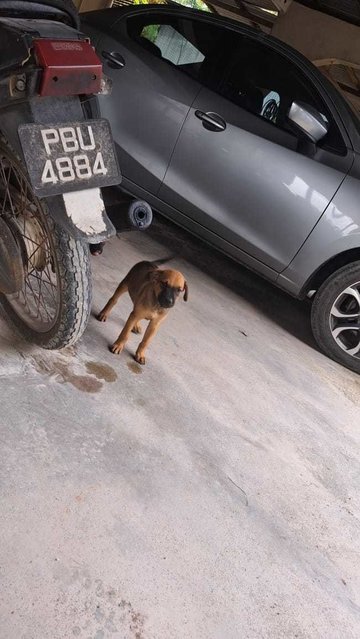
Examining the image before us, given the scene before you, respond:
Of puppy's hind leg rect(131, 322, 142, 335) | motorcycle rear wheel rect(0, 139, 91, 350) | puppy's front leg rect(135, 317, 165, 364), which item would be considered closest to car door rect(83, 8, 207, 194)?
puppy's hind leg rect(131, 322, 142, 335)

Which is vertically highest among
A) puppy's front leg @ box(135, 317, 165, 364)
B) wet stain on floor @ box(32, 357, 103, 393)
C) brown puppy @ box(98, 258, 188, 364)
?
brown puppy @ box(98, 258, 188, 364)

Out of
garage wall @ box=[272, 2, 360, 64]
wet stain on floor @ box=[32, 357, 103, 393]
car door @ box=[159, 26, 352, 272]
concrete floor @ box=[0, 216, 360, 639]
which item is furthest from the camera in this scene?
garage wall @ box=[272, 2, 360, 64]

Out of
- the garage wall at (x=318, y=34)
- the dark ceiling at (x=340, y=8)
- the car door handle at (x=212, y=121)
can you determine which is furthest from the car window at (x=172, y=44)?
the garage wall at (x=318, y=34)

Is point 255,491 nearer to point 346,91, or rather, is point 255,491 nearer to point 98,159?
point 98,159

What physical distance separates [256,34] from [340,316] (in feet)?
5.94

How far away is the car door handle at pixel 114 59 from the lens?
3297mm

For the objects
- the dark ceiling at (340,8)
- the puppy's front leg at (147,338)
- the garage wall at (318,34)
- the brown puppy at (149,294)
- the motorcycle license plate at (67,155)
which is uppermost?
the dark ceiling at (340,8)

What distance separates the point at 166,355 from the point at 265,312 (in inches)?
48.2

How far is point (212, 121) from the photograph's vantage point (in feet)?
10.2

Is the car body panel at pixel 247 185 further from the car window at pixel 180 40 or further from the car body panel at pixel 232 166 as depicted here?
the car window at pixel 180 40

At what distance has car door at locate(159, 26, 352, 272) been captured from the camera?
3.03 meters

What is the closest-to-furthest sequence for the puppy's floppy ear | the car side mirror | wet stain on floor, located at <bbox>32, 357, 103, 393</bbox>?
1. wet stain on floor, located at <bbox>32, 357, 103, 393</bbox>
2. the puppy's floppy ear
3. the car side mirror

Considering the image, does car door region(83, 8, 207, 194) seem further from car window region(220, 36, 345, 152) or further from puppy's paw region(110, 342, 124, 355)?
puppy's paw region(110, 342, 124, 355)

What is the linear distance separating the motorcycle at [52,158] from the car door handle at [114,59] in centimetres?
136
